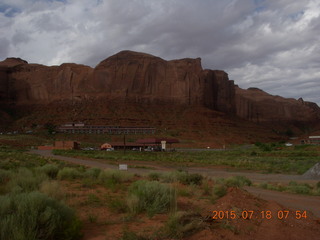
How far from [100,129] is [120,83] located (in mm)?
28135

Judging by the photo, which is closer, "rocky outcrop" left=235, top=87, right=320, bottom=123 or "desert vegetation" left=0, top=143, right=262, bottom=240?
"desert vegetation" left=0, top=143, right=262, bottom=240

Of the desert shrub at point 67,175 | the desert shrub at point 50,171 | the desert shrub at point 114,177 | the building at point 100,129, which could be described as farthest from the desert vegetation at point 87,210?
the building at point 100,129

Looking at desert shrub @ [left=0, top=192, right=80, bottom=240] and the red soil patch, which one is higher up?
desert shrub @ [left=0, top=192, right=80, bottom=240]

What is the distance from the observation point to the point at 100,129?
93.3 metres

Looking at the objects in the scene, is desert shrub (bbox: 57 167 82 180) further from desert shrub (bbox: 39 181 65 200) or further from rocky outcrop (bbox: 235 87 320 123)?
rocky outcrop (bbox: 235 87 320 123)

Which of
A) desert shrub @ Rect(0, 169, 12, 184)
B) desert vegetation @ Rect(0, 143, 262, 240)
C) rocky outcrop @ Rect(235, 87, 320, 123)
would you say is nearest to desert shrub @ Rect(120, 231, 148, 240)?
desert vegetation @ Rect(0, 143, 262, 240)

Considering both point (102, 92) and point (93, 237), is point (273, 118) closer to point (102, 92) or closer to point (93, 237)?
point (102, 92)

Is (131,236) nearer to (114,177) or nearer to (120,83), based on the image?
(114,177)

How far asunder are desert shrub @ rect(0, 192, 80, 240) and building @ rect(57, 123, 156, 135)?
282 feet

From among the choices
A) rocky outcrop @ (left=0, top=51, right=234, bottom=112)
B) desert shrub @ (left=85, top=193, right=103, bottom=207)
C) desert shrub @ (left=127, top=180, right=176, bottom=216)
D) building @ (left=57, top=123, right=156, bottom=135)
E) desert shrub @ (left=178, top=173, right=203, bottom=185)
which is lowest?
desert shrub @ (left=178, top=173, right=203, bottom=185)

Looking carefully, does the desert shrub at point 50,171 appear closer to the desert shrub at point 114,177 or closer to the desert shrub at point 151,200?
the desert shrub at point 114,177

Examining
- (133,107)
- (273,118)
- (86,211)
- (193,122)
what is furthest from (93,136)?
(273,118)

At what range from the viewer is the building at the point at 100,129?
300 ft

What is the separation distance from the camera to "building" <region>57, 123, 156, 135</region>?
91.4 meters
